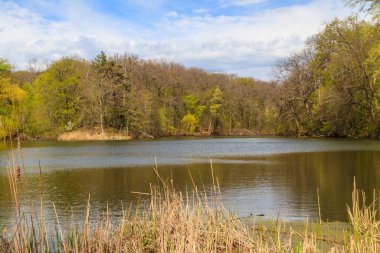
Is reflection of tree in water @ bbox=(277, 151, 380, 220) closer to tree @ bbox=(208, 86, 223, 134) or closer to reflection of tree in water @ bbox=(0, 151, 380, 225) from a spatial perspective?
reflection of tree in water @ bbox=(0, 151, 380, 225)

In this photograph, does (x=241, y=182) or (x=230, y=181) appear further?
(x=230, y=181)

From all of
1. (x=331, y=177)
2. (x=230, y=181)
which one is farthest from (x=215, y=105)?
(x=230, y=181)

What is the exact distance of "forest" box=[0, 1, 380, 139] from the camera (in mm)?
54688

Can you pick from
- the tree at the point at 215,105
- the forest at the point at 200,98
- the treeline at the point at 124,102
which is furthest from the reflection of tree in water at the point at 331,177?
the tree at the point at 215,105

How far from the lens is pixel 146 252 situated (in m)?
7.82

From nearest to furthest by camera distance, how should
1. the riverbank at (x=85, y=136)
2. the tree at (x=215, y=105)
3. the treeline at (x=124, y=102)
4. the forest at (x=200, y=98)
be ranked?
the forest at (x=200, y=98)
the riverbank at (x=85, y=136)
the treeline at (x=124, y=102)
the tree at (x=215, y=105)

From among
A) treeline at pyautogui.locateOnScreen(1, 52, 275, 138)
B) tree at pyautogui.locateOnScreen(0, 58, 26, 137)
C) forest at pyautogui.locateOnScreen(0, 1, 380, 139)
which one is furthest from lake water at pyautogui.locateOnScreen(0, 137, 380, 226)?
treeline at pyautogui.locateOnScreen(1, 52, 275, 138)

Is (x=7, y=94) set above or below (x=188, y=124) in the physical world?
above

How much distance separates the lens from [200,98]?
284ft

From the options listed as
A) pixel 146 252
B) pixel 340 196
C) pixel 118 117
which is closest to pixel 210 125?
pixel 118 117

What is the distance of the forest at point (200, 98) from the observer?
54.7 metres

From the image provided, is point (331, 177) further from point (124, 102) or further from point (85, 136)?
point (124, 102)

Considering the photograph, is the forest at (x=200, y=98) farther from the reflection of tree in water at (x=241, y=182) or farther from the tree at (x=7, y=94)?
the reflection of tree in water at (x=241, y=182)

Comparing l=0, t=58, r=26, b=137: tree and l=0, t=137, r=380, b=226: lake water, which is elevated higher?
l=0, t=58, r=26, b=137: tree
